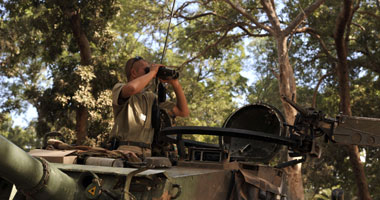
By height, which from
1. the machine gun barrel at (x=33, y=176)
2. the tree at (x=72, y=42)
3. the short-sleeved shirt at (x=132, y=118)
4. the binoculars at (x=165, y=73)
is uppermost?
the tree at (x=72, y=42)

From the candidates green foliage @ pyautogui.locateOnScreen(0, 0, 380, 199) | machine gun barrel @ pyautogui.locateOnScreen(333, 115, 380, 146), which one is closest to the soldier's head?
machine gun barrel @ pyautogui.locateOnScreen(333, 115, 380, 146)

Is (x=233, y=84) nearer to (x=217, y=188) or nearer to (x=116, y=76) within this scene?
(x=116, y=76)

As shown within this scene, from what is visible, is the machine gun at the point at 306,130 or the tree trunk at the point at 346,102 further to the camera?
the tree trunk at the point at 346,102

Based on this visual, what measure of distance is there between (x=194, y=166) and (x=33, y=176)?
2.11 meters

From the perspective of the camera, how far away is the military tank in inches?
117

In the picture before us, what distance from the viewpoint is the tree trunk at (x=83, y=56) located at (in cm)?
1739

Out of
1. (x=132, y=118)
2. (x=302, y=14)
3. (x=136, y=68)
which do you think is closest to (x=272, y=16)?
(x=302, y=14)

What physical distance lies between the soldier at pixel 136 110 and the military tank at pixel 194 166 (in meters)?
0.23

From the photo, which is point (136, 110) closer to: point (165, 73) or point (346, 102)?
point (165, 73)

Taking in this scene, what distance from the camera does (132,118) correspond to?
5.49 meters

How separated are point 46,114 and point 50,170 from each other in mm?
15548

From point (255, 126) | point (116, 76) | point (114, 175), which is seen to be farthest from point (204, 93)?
point (114, 175)

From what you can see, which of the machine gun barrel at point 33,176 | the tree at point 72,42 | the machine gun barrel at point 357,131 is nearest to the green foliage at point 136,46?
the tree at point 72,42

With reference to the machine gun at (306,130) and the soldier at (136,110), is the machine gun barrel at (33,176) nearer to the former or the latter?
the machine gun at (306,130)
